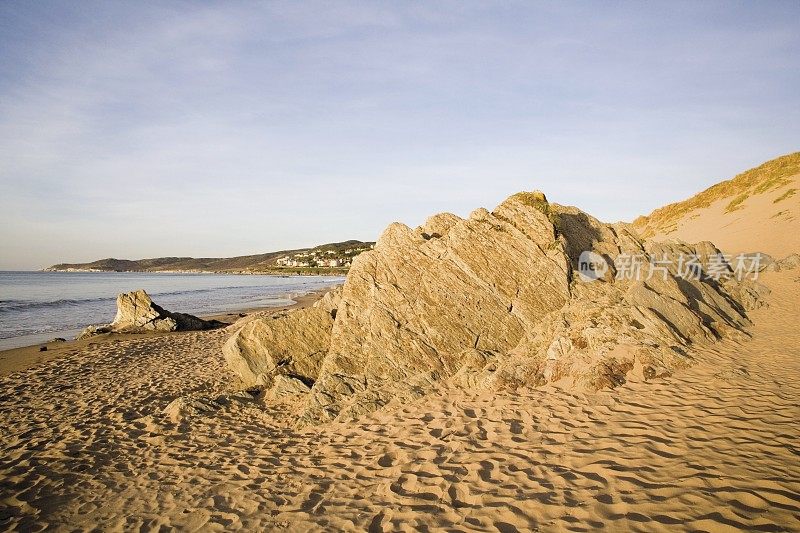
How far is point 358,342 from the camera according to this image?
37.6ft

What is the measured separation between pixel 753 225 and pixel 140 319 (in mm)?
56643

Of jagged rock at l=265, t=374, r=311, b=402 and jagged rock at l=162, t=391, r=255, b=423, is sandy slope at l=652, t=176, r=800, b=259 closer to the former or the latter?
jagged rock at l=265, t=374, r=311, b=402

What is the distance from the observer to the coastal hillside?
36.8 meters

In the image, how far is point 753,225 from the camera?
41.1 m

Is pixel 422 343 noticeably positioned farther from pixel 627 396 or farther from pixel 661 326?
pixel 661 326

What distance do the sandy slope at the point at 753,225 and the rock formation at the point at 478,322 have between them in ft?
97.2

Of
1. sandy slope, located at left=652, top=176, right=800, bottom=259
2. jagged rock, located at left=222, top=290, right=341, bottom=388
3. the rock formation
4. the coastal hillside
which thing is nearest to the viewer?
the rock formation

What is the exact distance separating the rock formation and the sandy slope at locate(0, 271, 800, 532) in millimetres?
797

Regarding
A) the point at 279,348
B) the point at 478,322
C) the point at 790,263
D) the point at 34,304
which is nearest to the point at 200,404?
the point at 279,348

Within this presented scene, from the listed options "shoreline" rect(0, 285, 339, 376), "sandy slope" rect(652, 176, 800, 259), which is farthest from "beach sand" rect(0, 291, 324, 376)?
"sandy slope" rect(652, 176, 800, 259)

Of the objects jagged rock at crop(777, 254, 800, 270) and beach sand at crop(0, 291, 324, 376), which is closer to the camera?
beach sand at crop(0, 291, 324, 376)

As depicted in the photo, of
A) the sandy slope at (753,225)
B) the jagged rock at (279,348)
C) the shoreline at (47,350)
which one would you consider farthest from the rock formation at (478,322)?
the sandy slope at (753,225)

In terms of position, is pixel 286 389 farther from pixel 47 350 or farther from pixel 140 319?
pixel 140 319

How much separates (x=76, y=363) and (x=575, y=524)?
21029 millimetres
